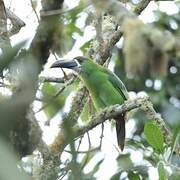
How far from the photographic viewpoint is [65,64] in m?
1.85

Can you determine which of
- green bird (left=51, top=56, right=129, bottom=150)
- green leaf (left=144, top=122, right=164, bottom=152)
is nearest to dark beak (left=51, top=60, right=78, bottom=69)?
green bird (left=51, top=56, right=129, bottom=150)

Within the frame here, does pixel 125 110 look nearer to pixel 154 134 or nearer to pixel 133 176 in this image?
pixel 154 134

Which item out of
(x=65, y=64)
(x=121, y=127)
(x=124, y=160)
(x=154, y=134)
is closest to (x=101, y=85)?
→ (x=121, y=127)

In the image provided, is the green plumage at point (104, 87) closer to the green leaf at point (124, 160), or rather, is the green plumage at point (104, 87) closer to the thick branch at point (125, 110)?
the green leaf at point (124, 160)

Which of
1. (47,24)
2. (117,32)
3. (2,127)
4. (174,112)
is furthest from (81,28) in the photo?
(2,127)

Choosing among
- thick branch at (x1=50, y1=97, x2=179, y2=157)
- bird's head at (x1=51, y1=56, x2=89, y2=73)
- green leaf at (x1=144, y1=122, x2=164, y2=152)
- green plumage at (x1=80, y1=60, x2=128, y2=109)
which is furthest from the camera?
green plumage at (x1=80, y1=60, x2=128, y2=109)

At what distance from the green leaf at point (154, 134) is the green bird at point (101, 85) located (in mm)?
402

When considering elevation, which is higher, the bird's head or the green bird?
the bird's head

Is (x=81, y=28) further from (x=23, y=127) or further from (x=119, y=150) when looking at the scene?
(x=23, y=127)

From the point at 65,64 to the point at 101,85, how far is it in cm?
61

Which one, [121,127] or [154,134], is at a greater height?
[154,134]

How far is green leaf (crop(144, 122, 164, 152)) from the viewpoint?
1.45 metres

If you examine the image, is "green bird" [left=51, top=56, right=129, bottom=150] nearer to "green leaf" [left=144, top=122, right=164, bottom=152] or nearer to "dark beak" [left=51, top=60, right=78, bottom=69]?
"dark beak" [left=51, top=60, right=78, bottom=69]

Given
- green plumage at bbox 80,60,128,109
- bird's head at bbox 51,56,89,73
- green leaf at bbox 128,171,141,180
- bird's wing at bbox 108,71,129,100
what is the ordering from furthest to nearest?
bird's wing at bbox 108,71,129,100, green plumage at bbox 80,60,128,109, bird's head at bbox 51,56,89,73, green leaf at bbox 128,171,141,180
